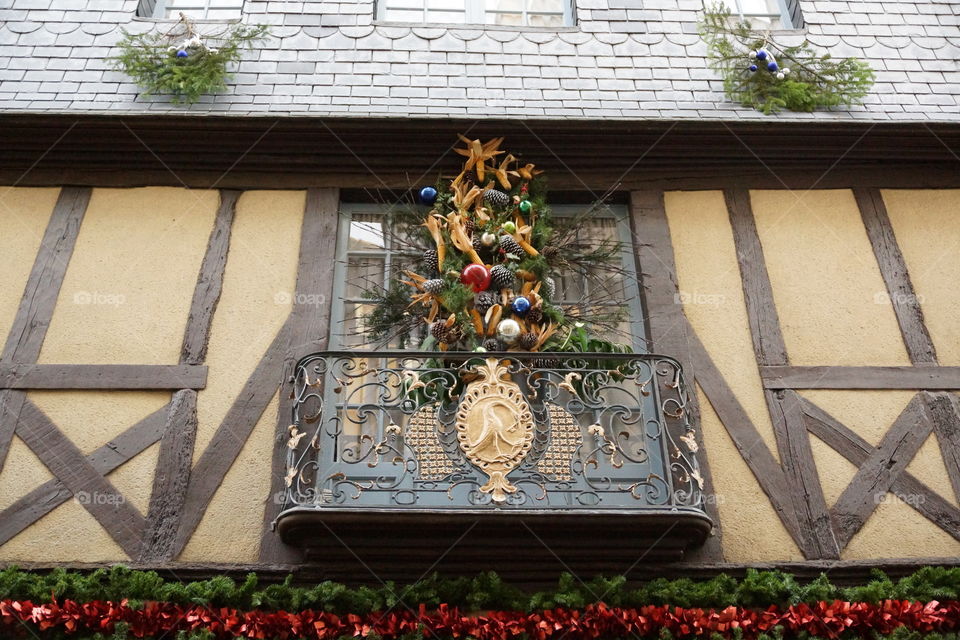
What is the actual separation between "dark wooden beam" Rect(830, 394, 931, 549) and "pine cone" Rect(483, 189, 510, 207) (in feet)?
8.59

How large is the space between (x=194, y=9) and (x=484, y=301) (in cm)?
379

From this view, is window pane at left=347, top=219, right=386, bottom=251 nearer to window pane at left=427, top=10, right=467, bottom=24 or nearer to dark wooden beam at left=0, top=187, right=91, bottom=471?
dark wooden beam at left=0, top=187, right=91, bottom=471

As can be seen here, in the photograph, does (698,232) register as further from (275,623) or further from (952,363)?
(275,623)

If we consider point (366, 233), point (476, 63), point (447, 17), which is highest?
point (447, 17)

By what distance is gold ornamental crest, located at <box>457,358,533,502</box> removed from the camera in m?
5.27

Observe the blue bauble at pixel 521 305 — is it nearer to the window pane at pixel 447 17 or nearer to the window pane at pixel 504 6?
the window pane at pixel 447 17

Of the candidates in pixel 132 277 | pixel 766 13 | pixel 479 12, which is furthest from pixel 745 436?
pixel 479 12

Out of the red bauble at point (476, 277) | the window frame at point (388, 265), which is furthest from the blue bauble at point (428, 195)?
the red bauble at point (476, 277)

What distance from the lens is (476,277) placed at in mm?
5969

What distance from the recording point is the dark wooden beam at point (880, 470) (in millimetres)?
5520

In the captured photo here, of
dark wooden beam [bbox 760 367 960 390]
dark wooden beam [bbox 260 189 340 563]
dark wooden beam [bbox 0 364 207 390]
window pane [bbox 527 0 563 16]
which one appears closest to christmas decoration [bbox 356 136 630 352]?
dark wooden beam [bbox 260 189 340 563]

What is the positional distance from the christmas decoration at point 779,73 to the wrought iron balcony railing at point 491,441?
7.80 ft

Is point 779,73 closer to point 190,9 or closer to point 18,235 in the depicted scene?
point 190,9

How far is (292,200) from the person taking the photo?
6738 mm
